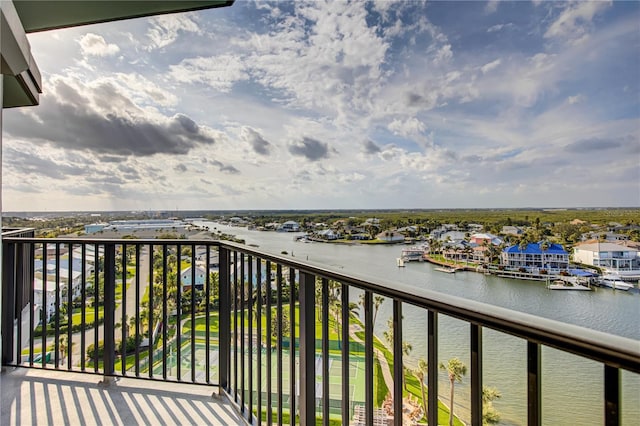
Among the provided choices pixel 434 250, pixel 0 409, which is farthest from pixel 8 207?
pixel 434 250

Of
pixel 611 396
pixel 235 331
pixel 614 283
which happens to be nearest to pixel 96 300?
pixel 235 331

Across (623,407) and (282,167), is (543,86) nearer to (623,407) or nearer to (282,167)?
(282,167)

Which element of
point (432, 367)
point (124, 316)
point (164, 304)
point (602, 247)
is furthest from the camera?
point (602, 247)

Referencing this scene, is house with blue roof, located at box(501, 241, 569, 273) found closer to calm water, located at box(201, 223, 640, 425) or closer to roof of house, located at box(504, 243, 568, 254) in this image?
roof of house, located at box(504, 243, 568, 254)

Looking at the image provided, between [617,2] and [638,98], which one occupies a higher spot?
[617,2]

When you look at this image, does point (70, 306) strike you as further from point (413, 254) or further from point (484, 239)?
point (484, 239)

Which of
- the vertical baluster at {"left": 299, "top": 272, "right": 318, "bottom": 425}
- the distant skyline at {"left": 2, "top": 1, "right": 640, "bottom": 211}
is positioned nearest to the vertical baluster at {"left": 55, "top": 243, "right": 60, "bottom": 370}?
the vertical baluster at {"left": 299, "top": 272, "right": 318, "bottom": 425}
